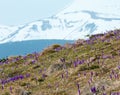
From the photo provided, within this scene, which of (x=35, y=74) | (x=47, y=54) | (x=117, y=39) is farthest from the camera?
(x=47, y=54)

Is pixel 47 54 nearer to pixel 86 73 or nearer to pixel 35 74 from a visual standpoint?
pixel 35 74

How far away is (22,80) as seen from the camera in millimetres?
20328

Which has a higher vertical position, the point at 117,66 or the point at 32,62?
the point at 117,66

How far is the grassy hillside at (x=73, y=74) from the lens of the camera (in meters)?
14.9

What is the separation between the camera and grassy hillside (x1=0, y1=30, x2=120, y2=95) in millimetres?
14869

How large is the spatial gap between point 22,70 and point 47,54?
3.86 m

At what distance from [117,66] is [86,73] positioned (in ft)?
4.82

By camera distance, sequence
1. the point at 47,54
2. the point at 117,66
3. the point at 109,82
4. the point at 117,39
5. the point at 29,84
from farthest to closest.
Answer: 1. the point at 47,54
2. the point at 117,39
3. the point at 29,84
4. the point at 117,66
5. the point at 109,82

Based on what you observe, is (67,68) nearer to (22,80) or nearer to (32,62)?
(22,80)

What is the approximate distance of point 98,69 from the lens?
17469 mm

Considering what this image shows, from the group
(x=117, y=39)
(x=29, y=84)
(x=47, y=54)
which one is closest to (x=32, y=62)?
(x=47, y=54)

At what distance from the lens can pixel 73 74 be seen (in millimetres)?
18062

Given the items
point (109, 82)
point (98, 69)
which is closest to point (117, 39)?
point (98, 69)

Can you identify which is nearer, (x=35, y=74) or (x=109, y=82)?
(x=109, y=82)
